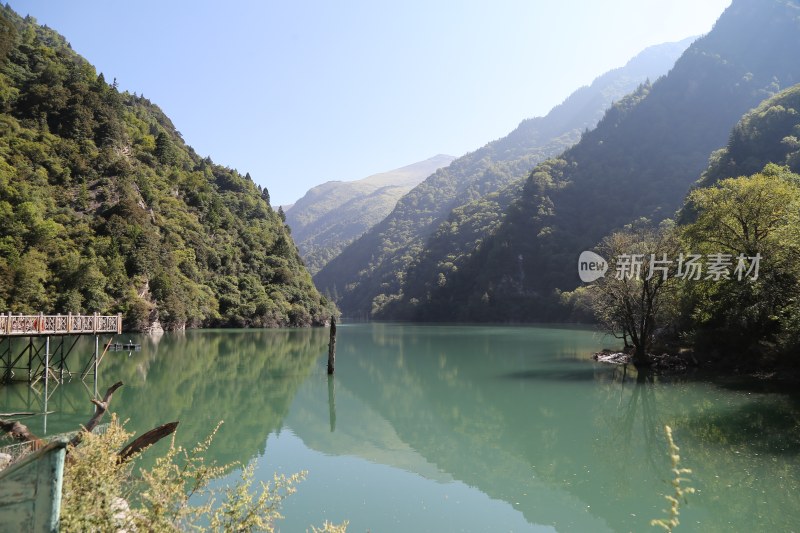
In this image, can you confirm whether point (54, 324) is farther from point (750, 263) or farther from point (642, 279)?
point (750, 263)

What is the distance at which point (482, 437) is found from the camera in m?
17.0

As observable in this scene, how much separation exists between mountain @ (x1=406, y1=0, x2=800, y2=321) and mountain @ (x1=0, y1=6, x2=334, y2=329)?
45283 millimetres

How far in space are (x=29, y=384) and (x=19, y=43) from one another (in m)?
83.6

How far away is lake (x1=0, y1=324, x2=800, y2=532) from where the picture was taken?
33.8ft

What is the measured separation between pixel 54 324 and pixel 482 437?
1806 centimetres

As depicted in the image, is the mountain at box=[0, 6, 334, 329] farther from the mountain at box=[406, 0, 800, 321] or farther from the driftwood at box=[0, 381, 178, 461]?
the mountain at box=[406, 0, 800, 321]

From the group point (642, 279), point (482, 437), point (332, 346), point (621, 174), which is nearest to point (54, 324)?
point (332, 346)

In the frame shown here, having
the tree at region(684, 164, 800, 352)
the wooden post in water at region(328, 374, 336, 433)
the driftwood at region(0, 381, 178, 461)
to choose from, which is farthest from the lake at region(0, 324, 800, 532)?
the tree at region(684, 164, 800, 352)

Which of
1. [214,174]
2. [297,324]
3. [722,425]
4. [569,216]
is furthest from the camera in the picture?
[569,216]

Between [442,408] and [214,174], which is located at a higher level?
[214,174]

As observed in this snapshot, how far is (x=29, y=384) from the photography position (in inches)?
952

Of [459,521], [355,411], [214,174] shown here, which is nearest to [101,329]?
[355,411]

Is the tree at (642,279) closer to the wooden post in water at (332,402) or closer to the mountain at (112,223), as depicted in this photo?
the wooden post in water at (332,402)

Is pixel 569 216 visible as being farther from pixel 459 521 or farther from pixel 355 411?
pixel 459 521
